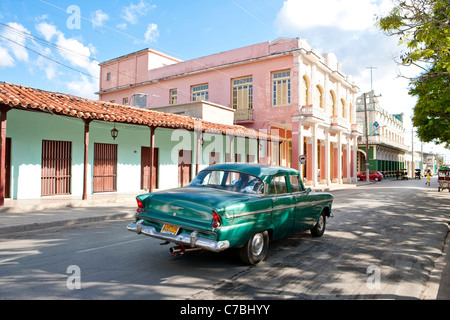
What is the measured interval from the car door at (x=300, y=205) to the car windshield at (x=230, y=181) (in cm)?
100

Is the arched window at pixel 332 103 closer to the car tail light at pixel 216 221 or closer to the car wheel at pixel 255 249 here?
the car wheel at pixel 255 249

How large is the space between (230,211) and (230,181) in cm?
115

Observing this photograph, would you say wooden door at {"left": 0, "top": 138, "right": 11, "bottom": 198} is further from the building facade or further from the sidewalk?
the sidewalk

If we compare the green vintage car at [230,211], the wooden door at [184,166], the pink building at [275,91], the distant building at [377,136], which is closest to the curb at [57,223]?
the green vintage car at [230,211]

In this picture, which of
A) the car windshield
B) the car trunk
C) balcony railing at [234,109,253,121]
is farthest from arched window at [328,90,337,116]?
the car trunk

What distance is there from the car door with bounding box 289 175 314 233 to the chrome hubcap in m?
1.07

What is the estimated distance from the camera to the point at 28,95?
35.5 feet

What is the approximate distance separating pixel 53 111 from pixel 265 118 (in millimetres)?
17173

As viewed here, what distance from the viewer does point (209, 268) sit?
469cm

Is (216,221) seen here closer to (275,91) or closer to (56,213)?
(56,213)

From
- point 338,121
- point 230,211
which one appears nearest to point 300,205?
point 230,211

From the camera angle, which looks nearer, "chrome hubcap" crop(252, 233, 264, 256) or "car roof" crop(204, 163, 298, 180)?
"chrome hubcap" crop(252, 233, 264, 256)

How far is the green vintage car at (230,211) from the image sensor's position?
169 inches

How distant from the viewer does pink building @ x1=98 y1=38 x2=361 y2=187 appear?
78.5ft
